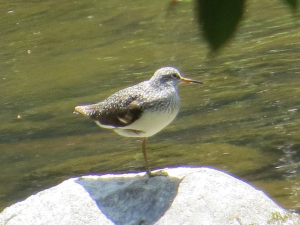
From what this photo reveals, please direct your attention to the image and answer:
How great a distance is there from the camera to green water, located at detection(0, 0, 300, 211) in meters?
6.52

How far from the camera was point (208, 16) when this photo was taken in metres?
0.69

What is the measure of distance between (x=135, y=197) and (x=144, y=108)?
0.71 metres

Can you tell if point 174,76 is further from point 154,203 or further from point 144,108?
point 154,203

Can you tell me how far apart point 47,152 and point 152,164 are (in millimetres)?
1694

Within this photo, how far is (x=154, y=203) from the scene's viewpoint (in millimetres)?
4137

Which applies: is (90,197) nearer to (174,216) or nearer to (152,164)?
(174,216)

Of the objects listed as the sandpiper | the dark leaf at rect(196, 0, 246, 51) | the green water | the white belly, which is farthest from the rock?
the dark leaf at rect(196, 0, 246, 51)

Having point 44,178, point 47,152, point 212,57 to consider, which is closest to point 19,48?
point 47,152

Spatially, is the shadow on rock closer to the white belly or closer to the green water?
the white belly

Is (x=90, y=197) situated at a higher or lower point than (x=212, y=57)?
lower

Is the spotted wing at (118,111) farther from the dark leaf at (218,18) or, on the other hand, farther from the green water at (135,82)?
the dark leaf at (218,18)

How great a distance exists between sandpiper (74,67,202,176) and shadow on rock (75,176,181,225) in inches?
5.9

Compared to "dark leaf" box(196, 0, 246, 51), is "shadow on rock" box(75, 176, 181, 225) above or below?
below

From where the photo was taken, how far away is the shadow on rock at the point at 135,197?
410cm
